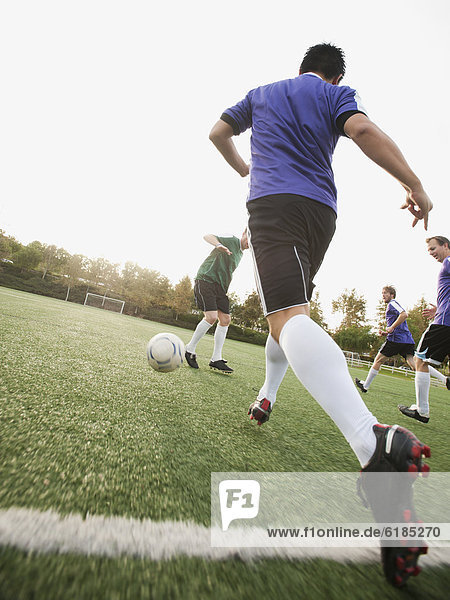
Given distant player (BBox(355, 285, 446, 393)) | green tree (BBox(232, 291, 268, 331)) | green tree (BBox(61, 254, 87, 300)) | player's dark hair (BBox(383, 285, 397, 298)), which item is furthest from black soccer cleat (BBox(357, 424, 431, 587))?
green tree (BBox(61, 254, 87, 300))

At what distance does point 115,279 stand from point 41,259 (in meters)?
11.4

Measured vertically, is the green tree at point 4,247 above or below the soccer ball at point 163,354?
above

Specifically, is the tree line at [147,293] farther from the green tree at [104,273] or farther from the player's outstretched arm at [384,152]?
the player's outstretched arm at [384,152]

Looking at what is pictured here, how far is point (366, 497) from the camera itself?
0.94m

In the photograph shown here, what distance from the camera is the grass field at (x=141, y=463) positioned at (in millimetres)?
690

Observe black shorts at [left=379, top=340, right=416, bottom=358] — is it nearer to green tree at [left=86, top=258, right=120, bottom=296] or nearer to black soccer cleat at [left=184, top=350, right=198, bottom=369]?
black soccer cleat at [left=184, top=350, right=198, bottom=369]

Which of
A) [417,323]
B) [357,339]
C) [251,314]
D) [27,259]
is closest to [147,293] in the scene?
[251,314]

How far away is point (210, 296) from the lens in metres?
4.70

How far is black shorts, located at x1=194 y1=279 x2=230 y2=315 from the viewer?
468cm

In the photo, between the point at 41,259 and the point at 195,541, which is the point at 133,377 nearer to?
the point at 195,541

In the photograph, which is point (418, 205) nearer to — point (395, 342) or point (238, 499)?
point (238, 499)

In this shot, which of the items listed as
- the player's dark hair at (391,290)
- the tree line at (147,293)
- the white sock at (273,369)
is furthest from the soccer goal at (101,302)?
the white sock at (273,369)

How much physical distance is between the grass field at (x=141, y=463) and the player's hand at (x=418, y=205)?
1.38 meters

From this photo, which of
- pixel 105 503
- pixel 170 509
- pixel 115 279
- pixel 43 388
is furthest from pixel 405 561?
pixel 115 279
